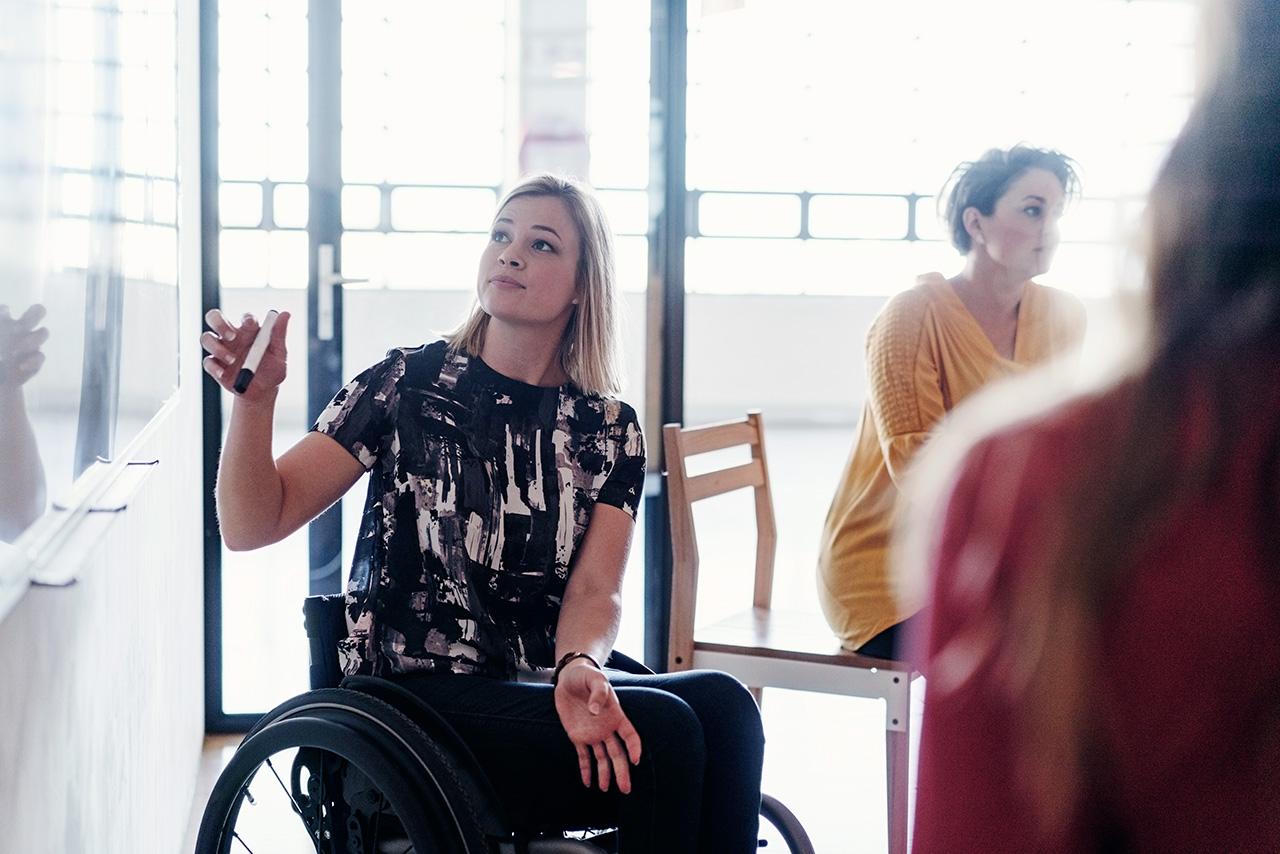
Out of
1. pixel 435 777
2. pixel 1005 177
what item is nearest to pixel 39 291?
pixel 435 777

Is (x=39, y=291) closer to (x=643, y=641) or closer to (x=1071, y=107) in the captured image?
(x=643, y=641)

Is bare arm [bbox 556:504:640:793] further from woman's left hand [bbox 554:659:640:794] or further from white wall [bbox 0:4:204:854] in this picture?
white wall [bbox 0:4:204:854]

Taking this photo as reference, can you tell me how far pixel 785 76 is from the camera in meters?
6.84

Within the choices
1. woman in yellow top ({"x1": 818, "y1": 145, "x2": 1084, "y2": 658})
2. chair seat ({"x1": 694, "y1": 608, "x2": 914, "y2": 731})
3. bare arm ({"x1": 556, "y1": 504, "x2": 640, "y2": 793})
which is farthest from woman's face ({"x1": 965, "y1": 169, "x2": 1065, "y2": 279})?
bare arm ({"x1": 556, "y1": 504, "x2": 640, "y2": 793})

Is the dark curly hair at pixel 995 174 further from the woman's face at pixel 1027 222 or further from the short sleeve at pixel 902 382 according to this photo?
the short sleeve at pixel 902 382

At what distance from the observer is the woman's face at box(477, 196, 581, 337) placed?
171 centimetres

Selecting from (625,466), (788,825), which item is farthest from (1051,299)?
(788,825)

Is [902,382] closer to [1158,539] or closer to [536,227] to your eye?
[536,227]

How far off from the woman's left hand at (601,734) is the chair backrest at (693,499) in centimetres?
79

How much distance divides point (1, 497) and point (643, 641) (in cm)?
238

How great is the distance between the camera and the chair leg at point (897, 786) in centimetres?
201

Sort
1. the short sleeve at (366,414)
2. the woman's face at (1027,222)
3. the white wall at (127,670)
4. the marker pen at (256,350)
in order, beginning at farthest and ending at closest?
the woman's face at (1027,222) < the short sleeve at (366,414) < the marker pen at (256,350) < the white wall at (127,670)

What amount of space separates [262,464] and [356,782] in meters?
0.40

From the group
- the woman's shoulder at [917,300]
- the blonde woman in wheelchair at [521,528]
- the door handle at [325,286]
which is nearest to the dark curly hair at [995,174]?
the woman's shoulder at [917,300]
